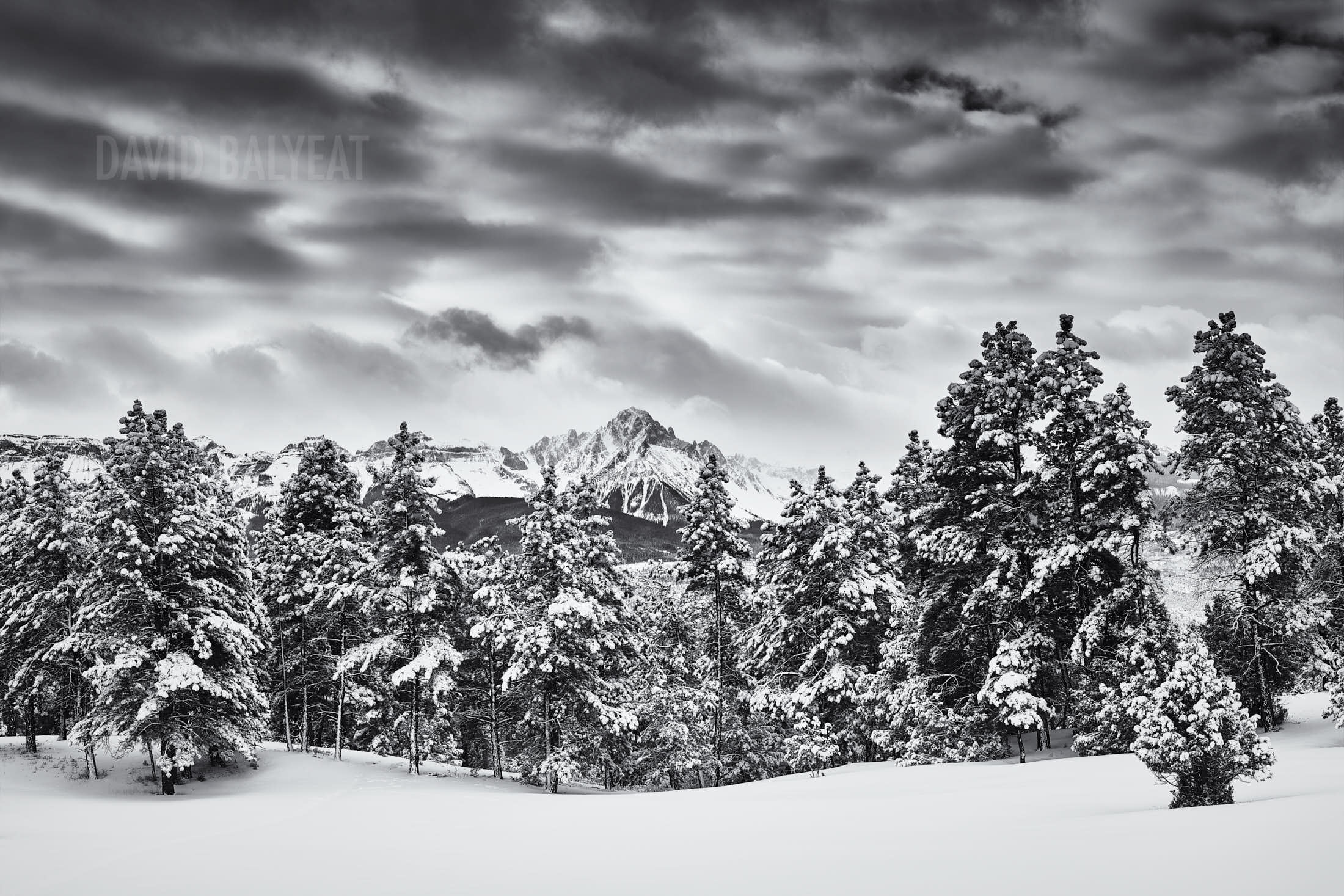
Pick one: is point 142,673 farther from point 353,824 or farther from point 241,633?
point 353,824

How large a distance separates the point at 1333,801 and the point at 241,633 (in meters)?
31.3

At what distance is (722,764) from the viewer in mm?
35938

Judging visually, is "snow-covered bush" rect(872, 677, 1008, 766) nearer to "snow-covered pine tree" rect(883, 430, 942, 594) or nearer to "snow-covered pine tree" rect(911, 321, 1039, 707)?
"snow-covered pine tree" rect(911, 321, 1039, 707)

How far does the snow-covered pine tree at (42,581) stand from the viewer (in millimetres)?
34156

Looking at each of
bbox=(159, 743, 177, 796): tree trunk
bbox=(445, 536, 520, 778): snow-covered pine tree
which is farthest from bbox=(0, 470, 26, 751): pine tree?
bbox=(445, 536, 520, 778): snow-covered pine tree

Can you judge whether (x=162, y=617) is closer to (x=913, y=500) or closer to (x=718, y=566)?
(x=718, y=566)

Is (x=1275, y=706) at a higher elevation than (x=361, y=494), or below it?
below

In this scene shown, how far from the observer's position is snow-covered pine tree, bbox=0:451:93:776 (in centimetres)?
3416

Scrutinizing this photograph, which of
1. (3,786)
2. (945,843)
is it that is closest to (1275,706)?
(945,843)

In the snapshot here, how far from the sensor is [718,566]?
33.8 m

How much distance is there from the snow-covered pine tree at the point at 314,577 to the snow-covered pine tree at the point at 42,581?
26.2 feet

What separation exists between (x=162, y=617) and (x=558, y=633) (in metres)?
14.8

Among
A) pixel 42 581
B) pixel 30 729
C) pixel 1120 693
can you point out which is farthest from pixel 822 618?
pixel 30 729

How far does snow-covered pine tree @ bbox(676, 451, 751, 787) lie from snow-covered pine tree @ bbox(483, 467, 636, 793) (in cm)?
361
